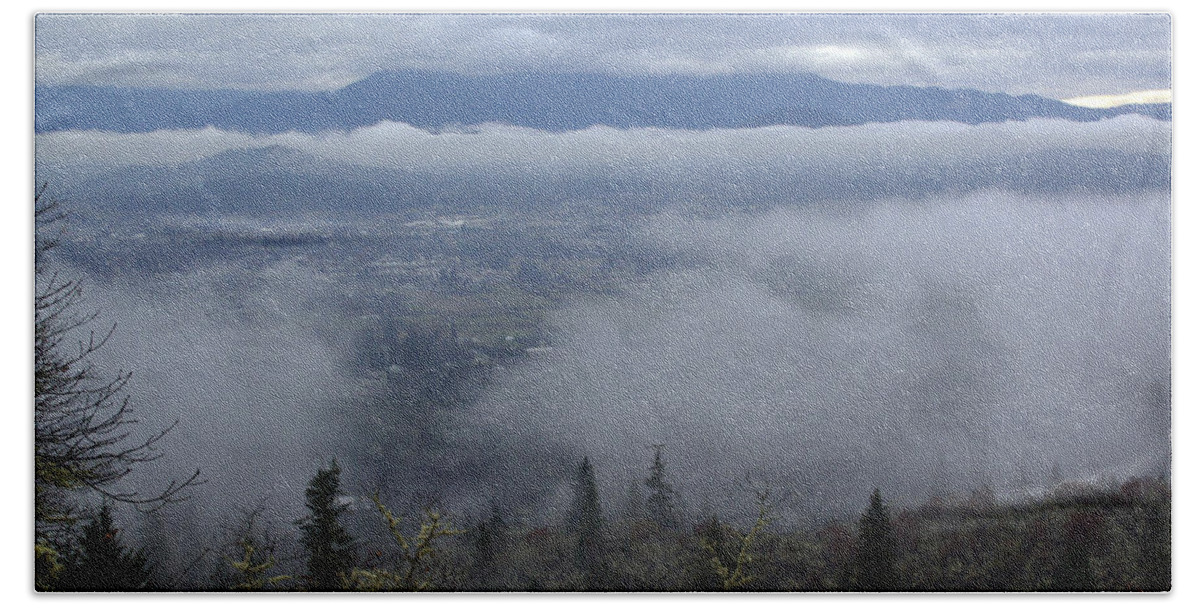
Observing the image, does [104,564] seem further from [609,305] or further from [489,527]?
[609,305]

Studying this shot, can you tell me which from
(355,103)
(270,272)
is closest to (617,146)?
(355,103)

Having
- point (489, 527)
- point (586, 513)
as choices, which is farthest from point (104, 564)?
point (586, 513)

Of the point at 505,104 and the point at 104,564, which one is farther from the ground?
the point at 505,104

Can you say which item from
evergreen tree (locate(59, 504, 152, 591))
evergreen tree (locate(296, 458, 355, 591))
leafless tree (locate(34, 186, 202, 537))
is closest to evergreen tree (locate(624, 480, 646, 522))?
evergreen tree (locate(296, 458, 355, 591))

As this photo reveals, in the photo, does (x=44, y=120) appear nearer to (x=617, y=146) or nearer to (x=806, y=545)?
(x=617, y=146)

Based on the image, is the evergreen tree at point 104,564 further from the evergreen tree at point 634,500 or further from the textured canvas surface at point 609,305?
the evergreen tree at point 634,500

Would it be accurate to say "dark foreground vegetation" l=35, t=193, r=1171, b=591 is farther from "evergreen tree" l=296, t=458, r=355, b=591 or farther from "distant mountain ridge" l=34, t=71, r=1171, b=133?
"distant mountain ridge" l=34, t=71, r=1171, b=133

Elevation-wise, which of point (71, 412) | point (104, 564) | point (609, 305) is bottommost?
point (104, 564)
